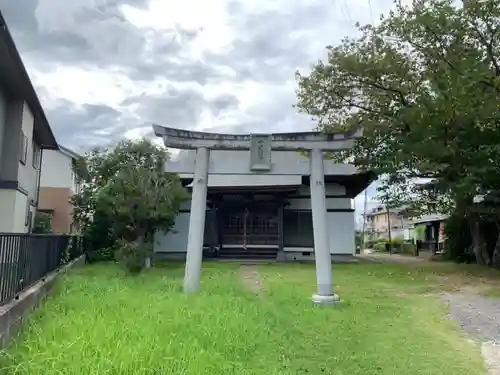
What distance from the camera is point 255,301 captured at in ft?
25.5

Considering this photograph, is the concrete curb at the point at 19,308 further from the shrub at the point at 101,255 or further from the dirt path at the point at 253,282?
the shrub at the point at 101,255

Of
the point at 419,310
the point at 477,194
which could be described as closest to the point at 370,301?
the point at 419,310

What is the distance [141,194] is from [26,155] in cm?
340

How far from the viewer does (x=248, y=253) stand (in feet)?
67.6

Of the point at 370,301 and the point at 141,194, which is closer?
Result: the point at 370,301

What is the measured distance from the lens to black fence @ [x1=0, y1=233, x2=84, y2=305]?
522cm

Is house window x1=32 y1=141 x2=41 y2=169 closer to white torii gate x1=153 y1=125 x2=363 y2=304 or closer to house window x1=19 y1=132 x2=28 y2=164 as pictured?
house window x1=19 y1=132 x2=28 y2=164

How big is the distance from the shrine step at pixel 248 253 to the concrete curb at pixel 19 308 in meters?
12.7

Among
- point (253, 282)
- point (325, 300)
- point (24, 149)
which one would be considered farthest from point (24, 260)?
A: point (24, 149)

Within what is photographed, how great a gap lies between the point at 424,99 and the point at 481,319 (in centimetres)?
787

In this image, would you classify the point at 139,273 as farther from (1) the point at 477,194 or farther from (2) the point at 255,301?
(1) the point at 477,194

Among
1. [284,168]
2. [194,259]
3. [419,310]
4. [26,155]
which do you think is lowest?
[419,310]

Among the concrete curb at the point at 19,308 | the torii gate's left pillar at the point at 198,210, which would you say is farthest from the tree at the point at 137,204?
the concrete curb at the point at 19,308

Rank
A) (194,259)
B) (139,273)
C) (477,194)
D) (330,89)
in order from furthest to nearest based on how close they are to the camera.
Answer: (330,89)
(477,194)
(139,273)
(194,259)
